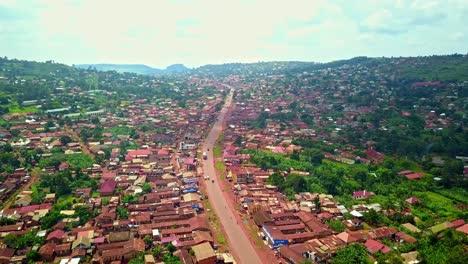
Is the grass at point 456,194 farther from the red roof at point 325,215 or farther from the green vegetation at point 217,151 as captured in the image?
the green vegetation at point 217,151

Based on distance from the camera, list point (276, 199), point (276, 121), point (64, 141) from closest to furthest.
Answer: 1. point (276, 199)
2. point (64, 141)
3. point (276, 121)

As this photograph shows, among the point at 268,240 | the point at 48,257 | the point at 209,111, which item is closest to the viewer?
the point at 48,257

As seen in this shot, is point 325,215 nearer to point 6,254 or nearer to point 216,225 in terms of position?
point 216,225

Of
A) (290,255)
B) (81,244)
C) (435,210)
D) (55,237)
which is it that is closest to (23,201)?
(55,237)

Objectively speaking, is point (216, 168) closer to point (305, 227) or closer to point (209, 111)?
point (305, 227)

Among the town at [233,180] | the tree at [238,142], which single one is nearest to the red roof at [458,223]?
the town at [233,180]

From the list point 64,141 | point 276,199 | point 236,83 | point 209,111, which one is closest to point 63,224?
point 276,199

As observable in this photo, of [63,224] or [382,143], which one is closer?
[63,224]
